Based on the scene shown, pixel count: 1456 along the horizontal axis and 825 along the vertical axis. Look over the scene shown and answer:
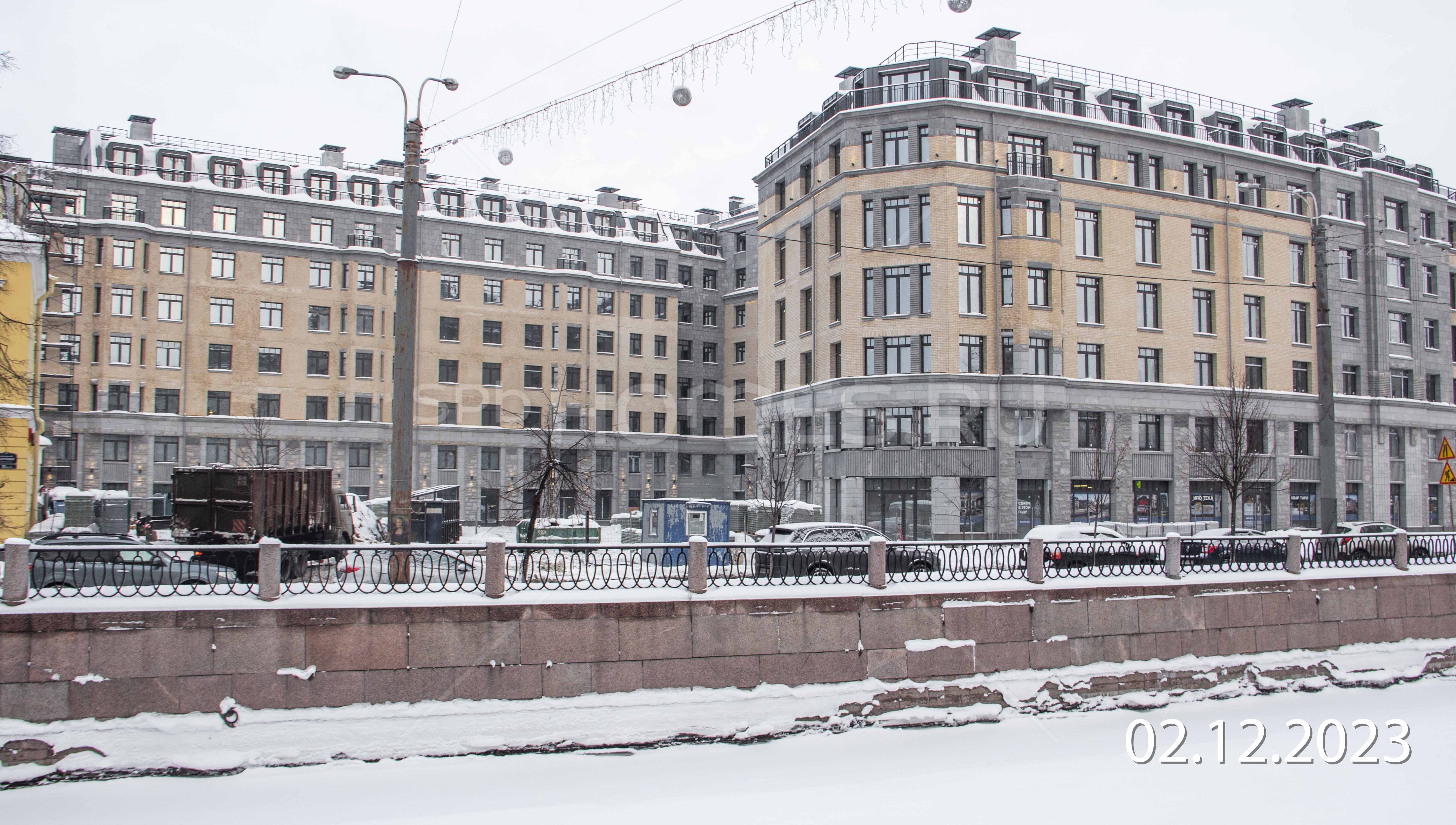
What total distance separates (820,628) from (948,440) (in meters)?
25.6

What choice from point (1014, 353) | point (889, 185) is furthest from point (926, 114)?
point (1014, 353)

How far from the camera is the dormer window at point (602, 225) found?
63.8 meters

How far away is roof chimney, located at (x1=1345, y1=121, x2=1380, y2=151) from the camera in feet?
176

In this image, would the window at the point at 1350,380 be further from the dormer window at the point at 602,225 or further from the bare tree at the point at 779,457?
the dormer window at the point at 602,225

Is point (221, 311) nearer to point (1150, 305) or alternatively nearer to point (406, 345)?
point (406, 345)

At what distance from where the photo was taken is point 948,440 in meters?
38.9

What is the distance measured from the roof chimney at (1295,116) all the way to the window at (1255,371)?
14.0 meters

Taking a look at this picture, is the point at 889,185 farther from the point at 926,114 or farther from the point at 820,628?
the point at 820,628

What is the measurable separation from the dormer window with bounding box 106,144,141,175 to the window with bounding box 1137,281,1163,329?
51.6m

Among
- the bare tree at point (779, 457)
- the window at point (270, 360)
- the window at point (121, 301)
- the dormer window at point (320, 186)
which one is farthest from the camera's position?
the dormer window at point (320, 186)

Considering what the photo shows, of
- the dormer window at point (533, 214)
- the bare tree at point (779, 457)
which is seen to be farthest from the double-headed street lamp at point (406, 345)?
the dormer window at point (533, 214)

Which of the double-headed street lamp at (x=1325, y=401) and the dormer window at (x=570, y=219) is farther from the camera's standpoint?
the dormer window at (x=570, y=219)

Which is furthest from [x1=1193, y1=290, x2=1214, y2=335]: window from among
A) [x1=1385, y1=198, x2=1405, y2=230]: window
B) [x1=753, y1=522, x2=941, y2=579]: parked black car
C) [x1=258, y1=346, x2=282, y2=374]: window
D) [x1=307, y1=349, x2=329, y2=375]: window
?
[x1=258, y1=346, x2=282, y2=374]: window

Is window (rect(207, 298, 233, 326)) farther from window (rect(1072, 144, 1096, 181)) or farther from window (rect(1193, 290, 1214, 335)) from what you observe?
window (rect(1193, 290, 1214, 335))
